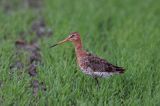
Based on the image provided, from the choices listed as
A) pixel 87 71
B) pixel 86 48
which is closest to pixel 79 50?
pixel 87 71

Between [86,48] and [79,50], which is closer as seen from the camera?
[79,50]

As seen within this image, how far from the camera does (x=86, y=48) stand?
7.43m

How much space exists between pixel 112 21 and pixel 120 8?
97 cm

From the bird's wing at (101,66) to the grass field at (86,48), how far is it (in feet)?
0.40

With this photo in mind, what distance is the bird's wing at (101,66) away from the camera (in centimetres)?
615

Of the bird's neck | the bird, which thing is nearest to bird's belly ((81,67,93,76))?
the bird

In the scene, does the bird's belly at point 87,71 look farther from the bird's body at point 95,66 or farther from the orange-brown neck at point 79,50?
the orange-brown neck at point 79,50

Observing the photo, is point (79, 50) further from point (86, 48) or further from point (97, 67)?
point (86, 48)

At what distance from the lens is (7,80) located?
605 cm

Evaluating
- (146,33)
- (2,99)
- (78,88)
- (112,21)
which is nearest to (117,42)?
(146,33)

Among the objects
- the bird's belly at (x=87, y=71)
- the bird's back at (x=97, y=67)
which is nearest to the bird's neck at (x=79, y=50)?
the bird's back at (x=97, y=67)

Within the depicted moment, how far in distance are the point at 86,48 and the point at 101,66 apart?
1220 millimetres

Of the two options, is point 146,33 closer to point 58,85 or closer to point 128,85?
point 128,85

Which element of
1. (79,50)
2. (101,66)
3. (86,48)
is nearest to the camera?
(101,66)
